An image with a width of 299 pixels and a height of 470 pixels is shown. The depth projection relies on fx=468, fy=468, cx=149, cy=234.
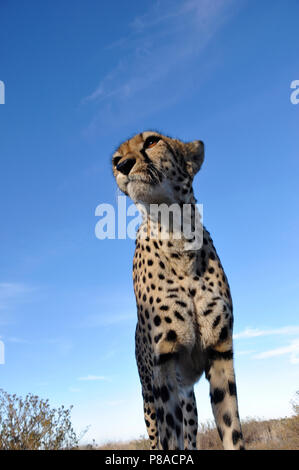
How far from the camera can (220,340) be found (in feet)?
11.4

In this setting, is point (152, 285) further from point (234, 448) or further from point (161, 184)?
point (234, 448)

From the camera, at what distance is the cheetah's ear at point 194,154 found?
3.87m

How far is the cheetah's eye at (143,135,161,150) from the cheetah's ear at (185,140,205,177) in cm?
29

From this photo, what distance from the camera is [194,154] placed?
13.0 feet

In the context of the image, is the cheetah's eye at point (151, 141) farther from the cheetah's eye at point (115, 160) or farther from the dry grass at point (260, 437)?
the dry grass at point (260, 437)

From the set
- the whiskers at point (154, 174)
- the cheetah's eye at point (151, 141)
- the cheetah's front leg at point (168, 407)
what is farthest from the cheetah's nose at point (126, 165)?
the cheetah's front leg at point (168, 407)

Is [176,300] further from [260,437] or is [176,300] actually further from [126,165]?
[260,437]

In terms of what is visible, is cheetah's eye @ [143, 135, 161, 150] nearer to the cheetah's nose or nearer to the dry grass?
the cheetah's nose

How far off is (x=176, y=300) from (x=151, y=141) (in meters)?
1.30

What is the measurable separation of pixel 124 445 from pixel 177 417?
309 inches

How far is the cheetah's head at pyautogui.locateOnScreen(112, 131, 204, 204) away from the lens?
11.6ft

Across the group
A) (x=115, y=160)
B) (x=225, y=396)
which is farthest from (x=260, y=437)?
(x=115, y=160)

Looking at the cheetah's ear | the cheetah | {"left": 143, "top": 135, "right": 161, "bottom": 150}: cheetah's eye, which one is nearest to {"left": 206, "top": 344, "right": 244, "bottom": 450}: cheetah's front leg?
the cheetah
